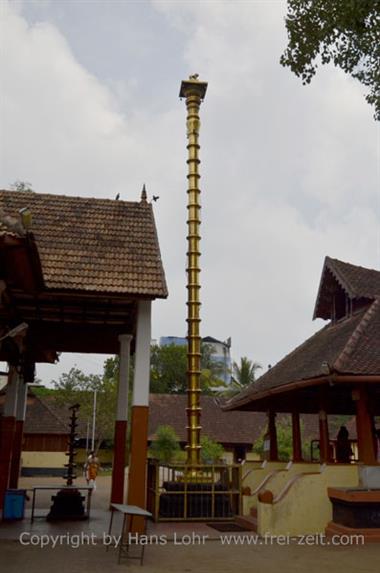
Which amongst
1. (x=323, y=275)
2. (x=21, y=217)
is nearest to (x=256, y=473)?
(x=323, y=275)

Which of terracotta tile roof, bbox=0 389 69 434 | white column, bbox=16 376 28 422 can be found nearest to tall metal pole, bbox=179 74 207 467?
white column, bbox=16 376 28 422

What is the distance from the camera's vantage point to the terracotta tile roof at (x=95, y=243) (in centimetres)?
1040

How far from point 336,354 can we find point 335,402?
3.98 meters

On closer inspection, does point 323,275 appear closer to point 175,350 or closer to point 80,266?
point 80,266

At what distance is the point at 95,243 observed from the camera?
1161 cm

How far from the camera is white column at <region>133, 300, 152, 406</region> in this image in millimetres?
10320

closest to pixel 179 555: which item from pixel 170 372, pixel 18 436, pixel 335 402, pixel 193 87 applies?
pixel 335 402

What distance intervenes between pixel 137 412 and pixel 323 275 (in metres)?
7.03

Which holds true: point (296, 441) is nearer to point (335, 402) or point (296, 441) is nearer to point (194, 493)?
point (335, 402)

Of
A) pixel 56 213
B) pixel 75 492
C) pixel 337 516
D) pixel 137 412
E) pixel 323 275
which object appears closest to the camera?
pixel 137 412

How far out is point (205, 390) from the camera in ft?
160

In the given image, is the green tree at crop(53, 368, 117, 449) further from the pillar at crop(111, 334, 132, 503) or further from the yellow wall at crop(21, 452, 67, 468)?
the pillar at crop(111, 334, 132, 503)

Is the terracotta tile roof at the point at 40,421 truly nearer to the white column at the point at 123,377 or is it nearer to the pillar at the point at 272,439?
the pillar at the point at 272,439

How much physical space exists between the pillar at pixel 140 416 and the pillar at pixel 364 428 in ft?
13.3
